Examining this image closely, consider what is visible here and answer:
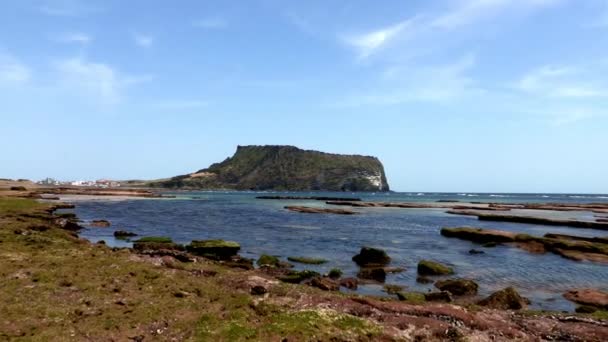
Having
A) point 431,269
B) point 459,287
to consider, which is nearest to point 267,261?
point 431,269

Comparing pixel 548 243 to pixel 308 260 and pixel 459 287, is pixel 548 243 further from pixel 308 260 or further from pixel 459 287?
pixel 308 260

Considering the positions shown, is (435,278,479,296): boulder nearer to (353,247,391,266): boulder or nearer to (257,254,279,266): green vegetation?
(353,247,391,266): boulder

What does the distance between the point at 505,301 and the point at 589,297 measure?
805 centimetres

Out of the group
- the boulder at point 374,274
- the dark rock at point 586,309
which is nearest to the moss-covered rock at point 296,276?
the boulder at point 374,274

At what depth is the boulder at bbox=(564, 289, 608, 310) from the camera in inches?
1174

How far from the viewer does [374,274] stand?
3684cm

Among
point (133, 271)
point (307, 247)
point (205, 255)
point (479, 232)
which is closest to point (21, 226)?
point (205, 255)

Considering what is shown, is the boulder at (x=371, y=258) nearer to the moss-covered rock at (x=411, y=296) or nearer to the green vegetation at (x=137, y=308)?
the moss-covered rock at (x=411, y=296)

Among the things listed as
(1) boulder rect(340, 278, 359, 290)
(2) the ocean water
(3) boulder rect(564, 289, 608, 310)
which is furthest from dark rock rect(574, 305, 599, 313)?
(1) boulder rect(340, 278, 359, 290)

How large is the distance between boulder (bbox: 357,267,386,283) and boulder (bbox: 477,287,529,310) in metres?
9.04

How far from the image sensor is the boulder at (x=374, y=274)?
3627cm

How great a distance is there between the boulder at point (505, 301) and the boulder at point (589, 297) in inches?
211

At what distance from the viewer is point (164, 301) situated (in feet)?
71.5

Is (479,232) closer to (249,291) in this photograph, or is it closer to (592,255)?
(592,255)
